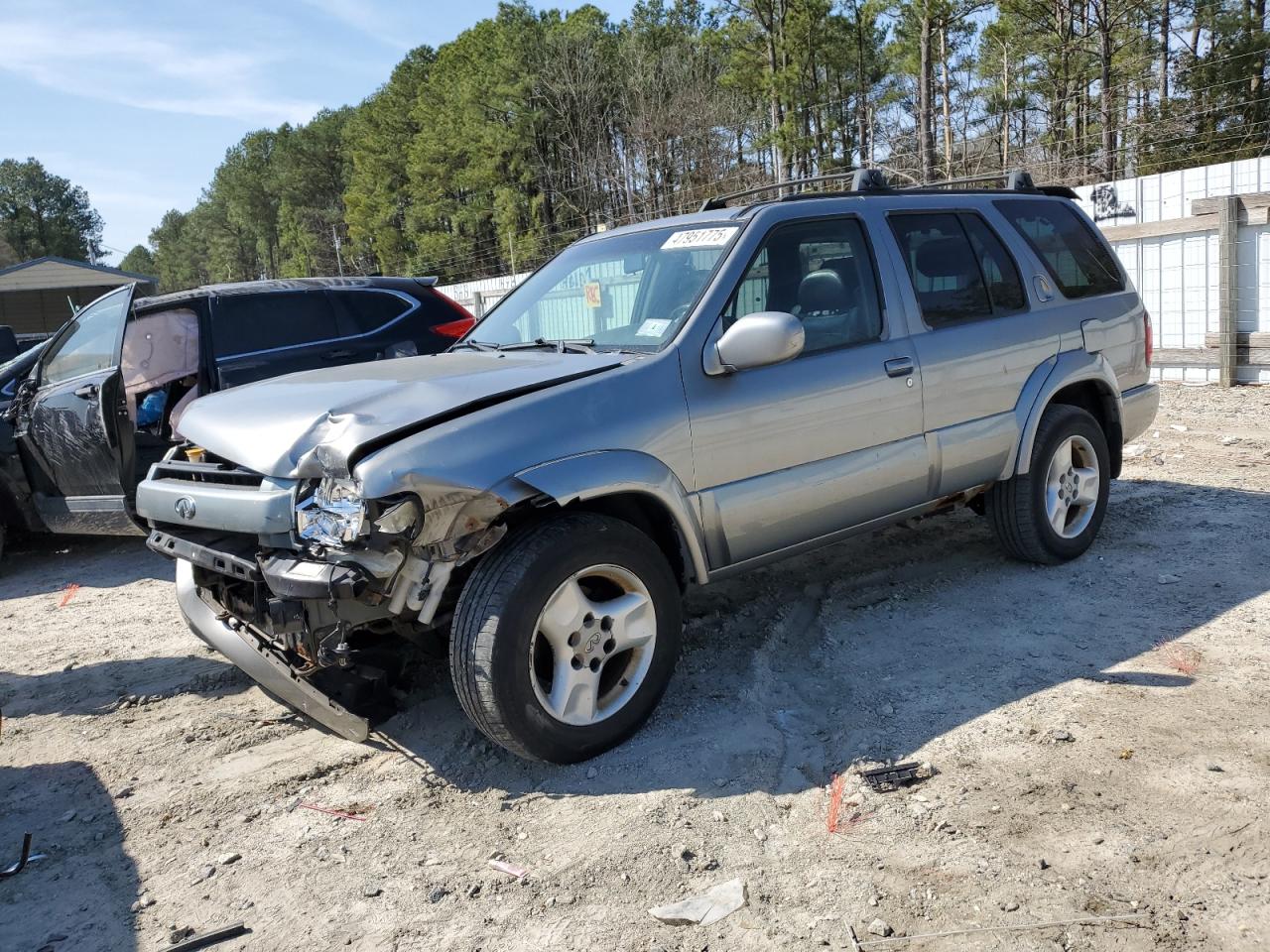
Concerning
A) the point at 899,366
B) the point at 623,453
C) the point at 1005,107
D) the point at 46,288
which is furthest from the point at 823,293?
the point at 46,288

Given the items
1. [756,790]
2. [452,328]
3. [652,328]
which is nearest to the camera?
[756,790]

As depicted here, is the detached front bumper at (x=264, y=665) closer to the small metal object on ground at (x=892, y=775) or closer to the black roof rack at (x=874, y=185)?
the small metal object on ground at (x=892, y=775)

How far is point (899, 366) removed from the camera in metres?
4.37

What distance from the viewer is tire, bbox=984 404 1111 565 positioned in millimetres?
5055

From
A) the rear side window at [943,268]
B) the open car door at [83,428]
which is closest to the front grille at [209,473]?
the open car door at [83,428]

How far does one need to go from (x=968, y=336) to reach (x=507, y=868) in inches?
127

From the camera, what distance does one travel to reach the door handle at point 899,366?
4.34 metres

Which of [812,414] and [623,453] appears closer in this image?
[623,453]

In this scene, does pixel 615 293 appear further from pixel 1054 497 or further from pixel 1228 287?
pixel 1228 287

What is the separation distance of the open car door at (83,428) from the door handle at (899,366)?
4.52m

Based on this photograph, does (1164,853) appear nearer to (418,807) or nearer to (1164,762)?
(1164,762)

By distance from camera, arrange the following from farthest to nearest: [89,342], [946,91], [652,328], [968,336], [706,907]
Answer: [946,91], [89,342], [968,336], [652,328], [706,907]

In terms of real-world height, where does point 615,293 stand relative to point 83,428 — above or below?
above

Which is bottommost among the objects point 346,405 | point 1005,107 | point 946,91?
point 346,405
